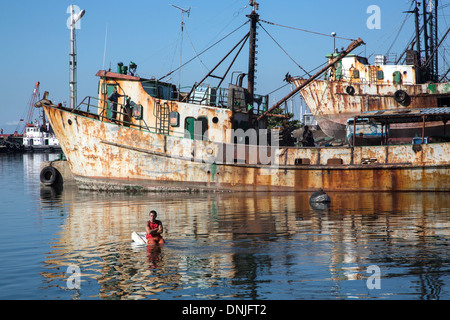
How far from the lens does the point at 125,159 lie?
25141 millimetres

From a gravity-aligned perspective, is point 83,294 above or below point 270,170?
below

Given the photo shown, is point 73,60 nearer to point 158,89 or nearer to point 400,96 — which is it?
point 158,89

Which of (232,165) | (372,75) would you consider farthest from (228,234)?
(372,75)

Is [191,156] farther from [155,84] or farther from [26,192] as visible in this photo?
[26,192]

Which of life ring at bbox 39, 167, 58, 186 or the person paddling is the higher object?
life ring at bbox 39, 167, 58, 186

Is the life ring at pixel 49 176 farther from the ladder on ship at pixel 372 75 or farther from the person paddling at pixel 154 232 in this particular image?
the ladder on ship at pixel 372 75

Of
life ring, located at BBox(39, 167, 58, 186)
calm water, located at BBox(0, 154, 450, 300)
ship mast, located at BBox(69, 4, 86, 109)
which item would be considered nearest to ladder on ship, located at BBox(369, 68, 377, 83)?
calm water, located at BBox(0, 154, 450, 300)

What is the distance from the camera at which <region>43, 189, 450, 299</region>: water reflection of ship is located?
35.0 feet

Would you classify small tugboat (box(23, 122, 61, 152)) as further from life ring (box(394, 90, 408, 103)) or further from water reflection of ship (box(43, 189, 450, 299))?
water reflection of ship (box(43, 189, 450, 299))

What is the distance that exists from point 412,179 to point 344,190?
3.11 meters

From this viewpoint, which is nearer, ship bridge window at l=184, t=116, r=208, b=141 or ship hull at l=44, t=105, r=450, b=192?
ship hull at l=44, t=105, r=450, b=192

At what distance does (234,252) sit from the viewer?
1246 centimetres

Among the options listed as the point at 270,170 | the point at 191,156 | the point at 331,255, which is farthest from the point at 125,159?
the point at 331,255

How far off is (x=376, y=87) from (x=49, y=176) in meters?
22.3
